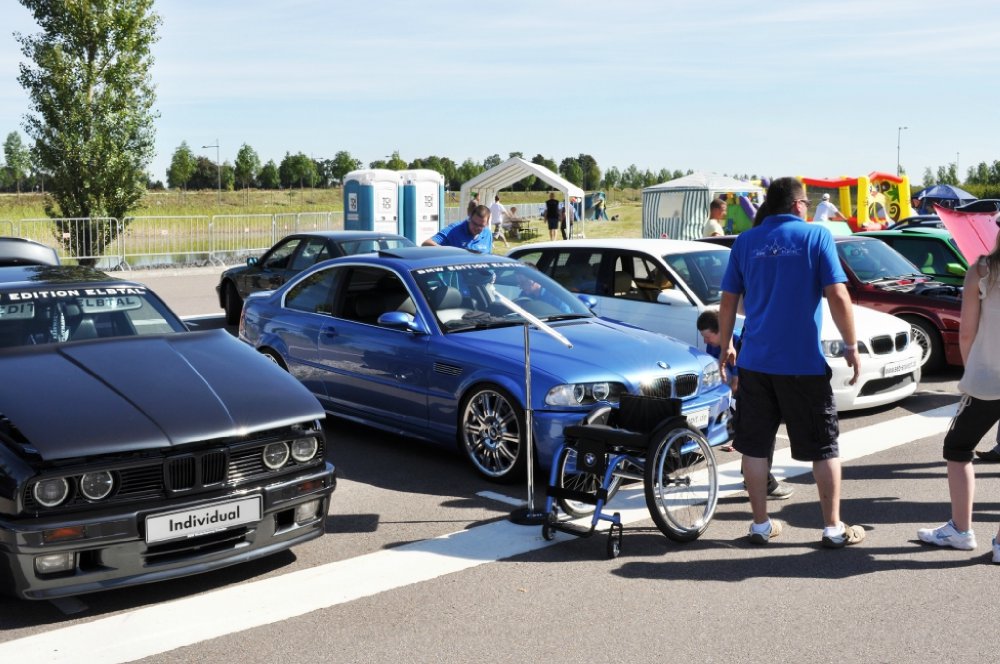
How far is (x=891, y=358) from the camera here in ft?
30.3

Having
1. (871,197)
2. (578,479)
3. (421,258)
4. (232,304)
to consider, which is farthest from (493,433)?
(871,197)

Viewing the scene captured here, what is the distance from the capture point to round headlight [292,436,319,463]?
201 inches

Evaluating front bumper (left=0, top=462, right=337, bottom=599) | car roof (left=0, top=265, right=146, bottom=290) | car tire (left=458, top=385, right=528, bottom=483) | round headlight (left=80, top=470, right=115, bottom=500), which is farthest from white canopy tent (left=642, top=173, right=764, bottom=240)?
round headlight (left=80, top=470, right=115, bottom=500)

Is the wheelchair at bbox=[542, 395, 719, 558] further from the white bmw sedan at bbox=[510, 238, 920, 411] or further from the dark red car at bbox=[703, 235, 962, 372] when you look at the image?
the dark red car at bbox=[703, 235, 962, 372]

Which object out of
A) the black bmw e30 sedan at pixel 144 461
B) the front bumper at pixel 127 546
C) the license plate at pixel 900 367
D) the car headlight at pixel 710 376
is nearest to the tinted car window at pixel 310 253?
the license plate at pixel 900 367

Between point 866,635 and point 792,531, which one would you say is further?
point 792,531

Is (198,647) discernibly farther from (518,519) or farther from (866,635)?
(866,635)

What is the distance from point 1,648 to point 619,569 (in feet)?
9.31

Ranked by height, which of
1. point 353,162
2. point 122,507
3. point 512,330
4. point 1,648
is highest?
point 353,162

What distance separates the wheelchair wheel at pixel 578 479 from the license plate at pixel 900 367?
4227 mm

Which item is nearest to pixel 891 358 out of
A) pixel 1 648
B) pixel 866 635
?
pixel 866 635

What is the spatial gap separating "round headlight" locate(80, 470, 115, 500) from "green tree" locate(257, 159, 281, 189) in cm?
9823

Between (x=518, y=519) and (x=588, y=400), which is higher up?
(x=588, y=400)

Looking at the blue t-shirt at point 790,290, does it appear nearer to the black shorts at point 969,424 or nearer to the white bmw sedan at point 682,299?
the black shorts at point 969,424
